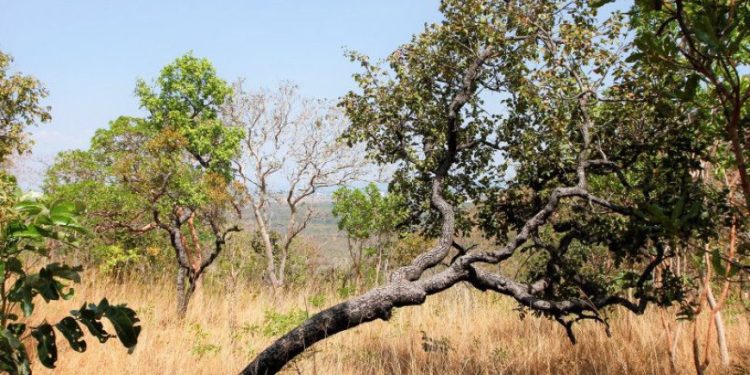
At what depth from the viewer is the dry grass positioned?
4.79 meters

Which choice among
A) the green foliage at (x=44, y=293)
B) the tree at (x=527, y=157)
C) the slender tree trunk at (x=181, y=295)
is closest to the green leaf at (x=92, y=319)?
the green foliage at (x=44, y=293)

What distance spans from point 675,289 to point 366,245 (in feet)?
52.2

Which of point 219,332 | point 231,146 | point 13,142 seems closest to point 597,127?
point 219,332

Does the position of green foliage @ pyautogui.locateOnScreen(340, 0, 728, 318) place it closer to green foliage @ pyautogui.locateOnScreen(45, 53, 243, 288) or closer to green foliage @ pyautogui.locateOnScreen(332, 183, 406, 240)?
green foliage @ pyautogui.locateOnScreen(45, 53, 243, 288)

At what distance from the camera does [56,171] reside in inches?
655

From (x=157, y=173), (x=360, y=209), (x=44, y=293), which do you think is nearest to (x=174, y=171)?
(x=157, y=173)

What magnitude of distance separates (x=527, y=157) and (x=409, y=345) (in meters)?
Result: 2.38

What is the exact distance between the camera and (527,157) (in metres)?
4.82

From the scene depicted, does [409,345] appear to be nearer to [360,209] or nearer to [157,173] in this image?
[157,173]

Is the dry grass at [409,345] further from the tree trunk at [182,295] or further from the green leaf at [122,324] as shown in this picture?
the green leaf at [122,324]

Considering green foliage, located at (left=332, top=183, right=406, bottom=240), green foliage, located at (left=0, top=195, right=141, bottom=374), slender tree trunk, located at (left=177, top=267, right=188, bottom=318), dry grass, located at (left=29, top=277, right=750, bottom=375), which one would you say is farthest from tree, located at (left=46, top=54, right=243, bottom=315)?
green foliage, located at (left=0, top=195, right=141, bottom=374)

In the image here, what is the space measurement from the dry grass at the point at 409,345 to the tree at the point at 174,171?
1045 mm

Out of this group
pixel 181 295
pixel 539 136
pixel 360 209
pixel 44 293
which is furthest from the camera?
pixel 360 209

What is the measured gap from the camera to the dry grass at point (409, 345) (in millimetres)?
4793
